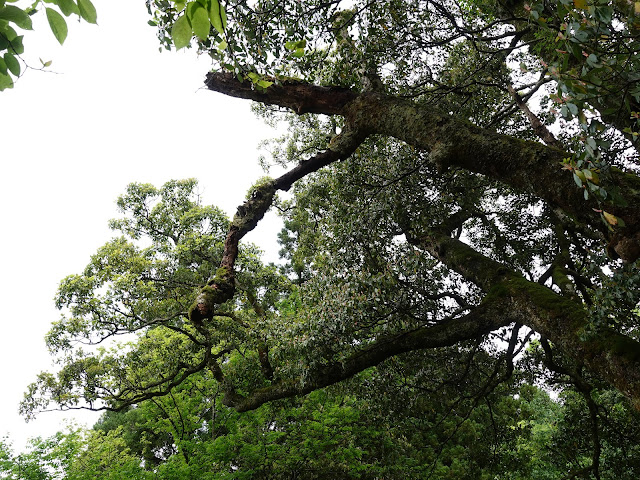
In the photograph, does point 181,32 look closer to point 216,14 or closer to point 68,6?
point 216,14

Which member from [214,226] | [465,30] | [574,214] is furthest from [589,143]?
[214,226]

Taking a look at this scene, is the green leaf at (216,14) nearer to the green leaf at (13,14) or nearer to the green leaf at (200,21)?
the green leaf at (200,21)

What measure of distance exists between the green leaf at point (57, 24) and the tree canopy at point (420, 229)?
356 millimetres

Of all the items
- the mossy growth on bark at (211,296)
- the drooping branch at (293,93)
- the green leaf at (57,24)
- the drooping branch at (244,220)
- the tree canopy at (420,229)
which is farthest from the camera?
the drooping branch at (293,93)

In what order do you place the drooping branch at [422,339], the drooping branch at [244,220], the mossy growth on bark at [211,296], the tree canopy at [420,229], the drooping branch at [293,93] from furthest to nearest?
the drooping branch at [293,93], the drooping branch at [422,339], the drooping branch at [244,220], the mossy growth on bark at [211,296], the tree canopy at [420,229]

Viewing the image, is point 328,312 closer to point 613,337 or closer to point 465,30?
point 613,337

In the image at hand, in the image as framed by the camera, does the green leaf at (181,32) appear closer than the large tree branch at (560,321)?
Yes

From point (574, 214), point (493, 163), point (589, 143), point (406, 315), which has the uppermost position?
point (493, 163)

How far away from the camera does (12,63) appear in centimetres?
125

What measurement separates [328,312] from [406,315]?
3.64ft

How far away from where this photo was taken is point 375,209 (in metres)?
5.98

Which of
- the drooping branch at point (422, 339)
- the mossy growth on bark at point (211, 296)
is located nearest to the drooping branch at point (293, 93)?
the mossy growth on bark at point (211, 296)

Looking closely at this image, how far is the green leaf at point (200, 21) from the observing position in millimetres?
984

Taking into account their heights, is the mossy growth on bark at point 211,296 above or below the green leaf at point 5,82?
above
